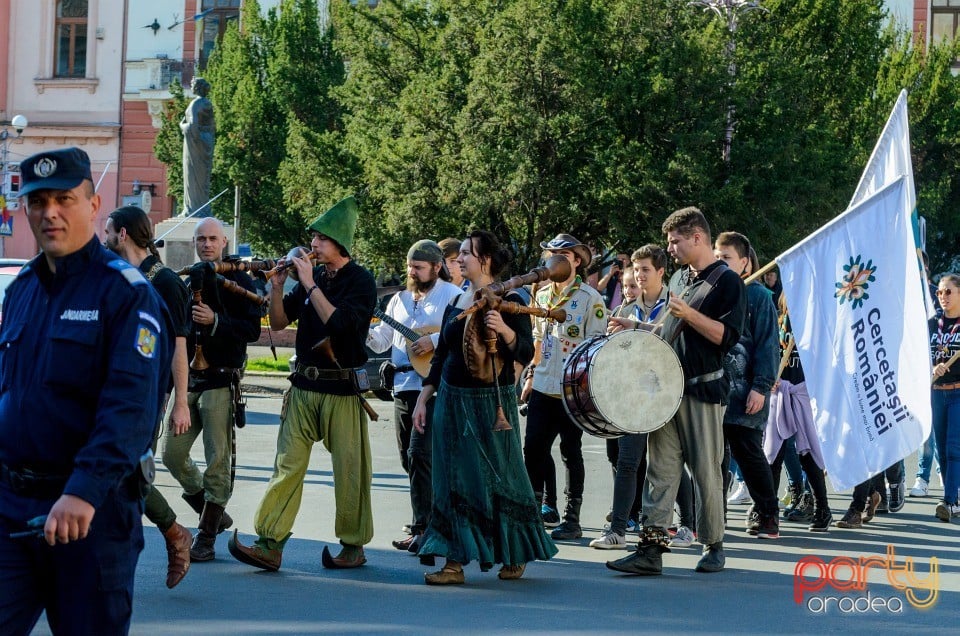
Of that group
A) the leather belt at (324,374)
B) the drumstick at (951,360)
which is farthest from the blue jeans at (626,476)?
the drumstick at (951,360)

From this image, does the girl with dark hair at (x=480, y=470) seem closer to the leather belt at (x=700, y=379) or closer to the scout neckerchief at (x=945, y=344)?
the leather belt at (x=700, y=379)

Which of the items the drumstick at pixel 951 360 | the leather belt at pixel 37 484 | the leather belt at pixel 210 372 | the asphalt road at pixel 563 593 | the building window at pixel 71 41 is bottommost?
the asphalt road at pixel 563 593

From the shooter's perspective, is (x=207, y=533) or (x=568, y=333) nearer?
(x=207, y=533)

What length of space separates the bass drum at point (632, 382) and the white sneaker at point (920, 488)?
16.8ft

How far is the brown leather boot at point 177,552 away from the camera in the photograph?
262 inches

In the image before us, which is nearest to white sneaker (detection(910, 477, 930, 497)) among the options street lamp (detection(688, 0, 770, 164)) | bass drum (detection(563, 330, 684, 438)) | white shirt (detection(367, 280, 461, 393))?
white shirt (detection(367, 280, 461, 393))

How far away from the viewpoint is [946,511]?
34.5ft

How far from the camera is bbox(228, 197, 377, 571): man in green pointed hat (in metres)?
7.83

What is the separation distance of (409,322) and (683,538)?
7.25 ft

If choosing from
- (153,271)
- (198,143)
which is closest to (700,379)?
(153,271)

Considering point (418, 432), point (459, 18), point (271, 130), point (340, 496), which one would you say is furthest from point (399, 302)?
point (271, 130)

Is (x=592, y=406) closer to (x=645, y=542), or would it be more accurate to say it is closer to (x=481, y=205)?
(x=645, y=542)

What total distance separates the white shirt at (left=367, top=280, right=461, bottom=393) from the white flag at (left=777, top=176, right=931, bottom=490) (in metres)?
2.13

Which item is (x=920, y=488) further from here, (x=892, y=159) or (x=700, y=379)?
(x=700, y=379)
